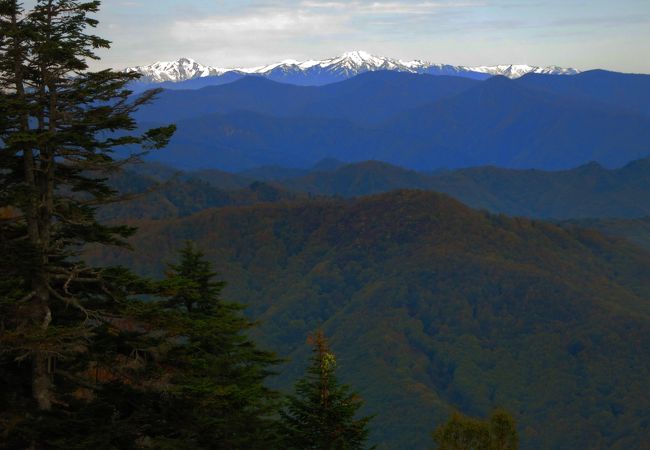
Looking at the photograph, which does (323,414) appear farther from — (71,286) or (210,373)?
(71,286)

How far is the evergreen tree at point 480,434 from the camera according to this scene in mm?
30172

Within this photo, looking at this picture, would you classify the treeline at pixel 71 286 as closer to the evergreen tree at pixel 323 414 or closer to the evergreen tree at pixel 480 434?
the evergreen tree at pixel 323 414

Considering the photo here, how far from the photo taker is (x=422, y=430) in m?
181

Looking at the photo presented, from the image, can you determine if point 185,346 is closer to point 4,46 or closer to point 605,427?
point 4,46

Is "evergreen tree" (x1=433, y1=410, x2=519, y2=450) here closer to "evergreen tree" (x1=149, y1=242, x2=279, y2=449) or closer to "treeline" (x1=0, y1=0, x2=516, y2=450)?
"evergreen tree" (x1=149, y1=242, x2=279, y2=449)

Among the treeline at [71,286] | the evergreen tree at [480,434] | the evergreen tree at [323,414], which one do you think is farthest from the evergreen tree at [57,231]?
the evergreen tree at [480,434]

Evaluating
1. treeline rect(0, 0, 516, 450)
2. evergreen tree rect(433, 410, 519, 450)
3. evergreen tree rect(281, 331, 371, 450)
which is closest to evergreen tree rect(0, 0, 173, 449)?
treeline rect(0, 0, 516, 450)

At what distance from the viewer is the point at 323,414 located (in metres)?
22.3

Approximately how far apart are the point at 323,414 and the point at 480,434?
37.3ft

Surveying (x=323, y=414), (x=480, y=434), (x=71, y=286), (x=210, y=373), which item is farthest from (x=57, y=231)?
(x=480, y=434)

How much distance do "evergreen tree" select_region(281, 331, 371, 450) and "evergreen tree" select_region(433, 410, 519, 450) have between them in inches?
336

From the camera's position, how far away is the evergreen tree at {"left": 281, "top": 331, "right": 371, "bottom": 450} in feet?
72.3

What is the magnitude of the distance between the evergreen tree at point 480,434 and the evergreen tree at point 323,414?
8.54 meters

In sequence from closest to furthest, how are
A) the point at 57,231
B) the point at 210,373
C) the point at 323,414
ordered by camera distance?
1. the point at 57,231
2. the point at 210,373
3. the point at 323,414
